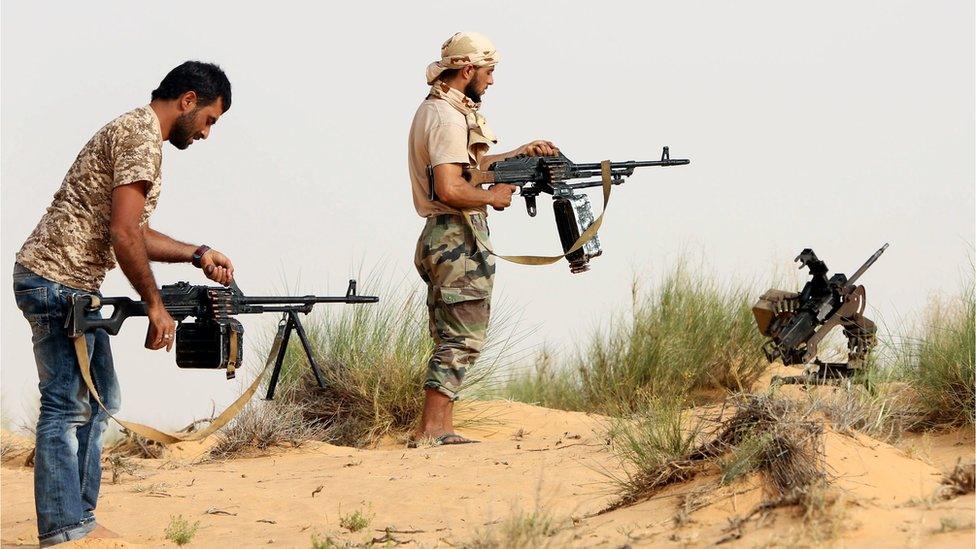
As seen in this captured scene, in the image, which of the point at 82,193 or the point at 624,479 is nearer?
the point at 82,193

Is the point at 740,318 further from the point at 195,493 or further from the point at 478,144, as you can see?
the point at 195,493

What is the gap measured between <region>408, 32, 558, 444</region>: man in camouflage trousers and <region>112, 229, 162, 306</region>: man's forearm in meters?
2.33

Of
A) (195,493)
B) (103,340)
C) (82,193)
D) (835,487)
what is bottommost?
(195,493)

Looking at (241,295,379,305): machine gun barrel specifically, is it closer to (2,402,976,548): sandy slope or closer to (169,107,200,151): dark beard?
(169,107,200,151): dark beard

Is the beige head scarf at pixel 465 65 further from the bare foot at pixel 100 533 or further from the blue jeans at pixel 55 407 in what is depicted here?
the bare foot at pixel 100 533

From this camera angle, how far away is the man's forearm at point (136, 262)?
4684 millimetres

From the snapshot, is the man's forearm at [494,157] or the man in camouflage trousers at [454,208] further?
the man's forearm at [494,157]

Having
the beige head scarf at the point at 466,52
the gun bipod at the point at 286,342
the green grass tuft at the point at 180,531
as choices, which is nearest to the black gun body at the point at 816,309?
the beige head scarf at the point at 466,52

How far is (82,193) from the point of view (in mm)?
4891

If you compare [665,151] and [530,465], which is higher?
[665,151]

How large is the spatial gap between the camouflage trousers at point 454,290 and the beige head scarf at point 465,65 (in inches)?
17.9

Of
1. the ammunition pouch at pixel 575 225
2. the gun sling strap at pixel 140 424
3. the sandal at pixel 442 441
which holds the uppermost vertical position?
the ammunition pouch at pixel 575 225

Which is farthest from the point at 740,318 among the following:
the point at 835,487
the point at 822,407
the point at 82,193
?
the point at 82,193

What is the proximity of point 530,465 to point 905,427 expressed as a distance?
7.01ft
